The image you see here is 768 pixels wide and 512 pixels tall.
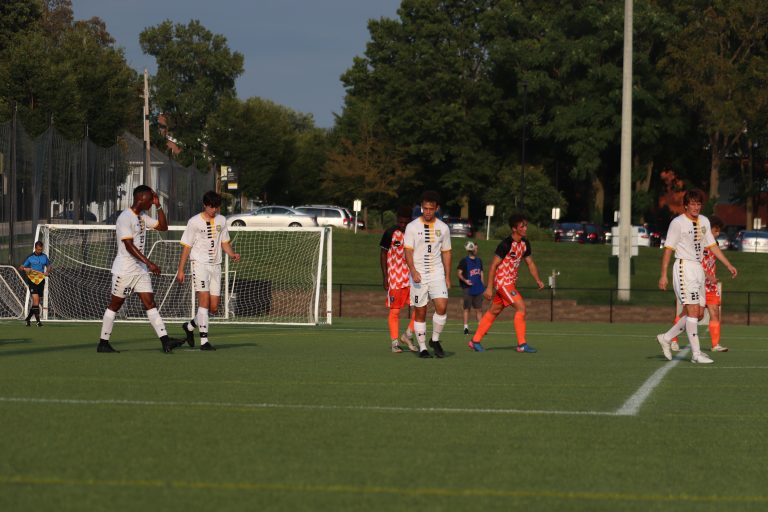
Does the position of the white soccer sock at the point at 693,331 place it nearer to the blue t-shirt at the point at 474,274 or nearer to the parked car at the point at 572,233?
the blue t-shirt at the point at 474,274

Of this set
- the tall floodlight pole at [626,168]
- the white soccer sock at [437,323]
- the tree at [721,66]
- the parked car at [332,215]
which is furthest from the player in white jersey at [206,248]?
the tree at [721,66]

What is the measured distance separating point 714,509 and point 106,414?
14.5 ft

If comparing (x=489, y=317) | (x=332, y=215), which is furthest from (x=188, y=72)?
(x=489, y=317)

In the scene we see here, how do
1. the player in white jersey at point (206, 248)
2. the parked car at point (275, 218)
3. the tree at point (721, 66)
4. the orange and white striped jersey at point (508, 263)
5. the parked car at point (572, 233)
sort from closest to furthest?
the player in white jersey at point (206, 248) < the orange and white striped jersey at point (508, 263) < the parked car at point (275, 218) < the parked car at point (572, 233) < the tree at point (721, 66)

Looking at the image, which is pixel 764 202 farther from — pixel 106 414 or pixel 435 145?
pixel 106 414

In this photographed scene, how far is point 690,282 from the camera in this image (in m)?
14.2

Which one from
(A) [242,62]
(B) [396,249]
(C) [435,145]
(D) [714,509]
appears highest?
(A) [242,62]

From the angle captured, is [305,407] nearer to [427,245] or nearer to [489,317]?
[427,245]

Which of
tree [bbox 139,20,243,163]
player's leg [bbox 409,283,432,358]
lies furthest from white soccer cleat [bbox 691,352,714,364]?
tree [bbox 139,20,243,163]

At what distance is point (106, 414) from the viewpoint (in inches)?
347

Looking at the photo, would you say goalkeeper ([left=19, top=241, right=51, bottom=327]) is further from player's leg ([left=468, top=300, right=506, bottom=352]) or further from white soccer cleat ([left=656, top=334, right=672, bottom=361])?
white soccer cleat ([left=656, top=334, right=672, bottom=361])

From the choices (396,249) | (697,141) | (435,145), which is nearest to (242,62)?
(435,145)

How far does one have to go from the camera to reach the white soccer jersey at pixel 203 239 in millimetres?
15438

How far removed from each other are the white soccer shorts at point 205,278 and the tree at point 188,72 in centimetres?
10067
